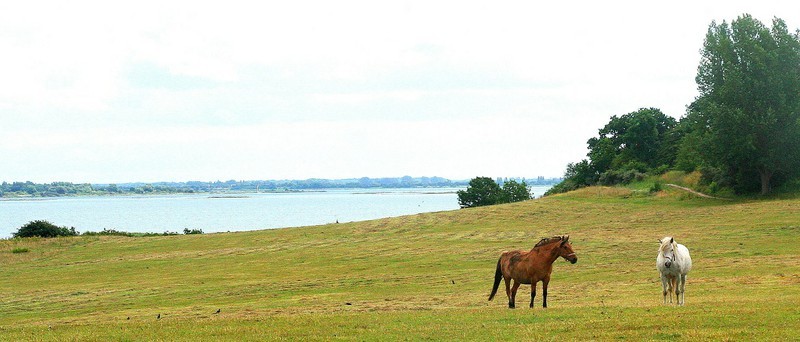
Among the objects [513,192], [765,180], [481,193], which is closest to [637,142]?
[513,192]

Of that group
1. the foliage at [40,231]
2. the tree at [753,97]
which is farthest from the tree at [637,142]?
the foliage at [40,231]

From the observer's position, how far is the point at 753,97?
2215 inches

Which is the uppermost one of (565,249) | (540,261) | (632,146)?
(632,146)

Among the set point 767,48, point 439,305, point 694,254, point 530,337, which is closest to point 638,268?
point 694,254

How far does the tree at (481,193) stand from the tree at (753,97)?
2007 inches

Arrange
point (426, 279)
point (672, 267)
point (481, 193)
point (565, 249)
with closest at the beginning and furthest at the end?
point (565, 249) → point (672, 267) → point (426, 279) → point (481, 193)

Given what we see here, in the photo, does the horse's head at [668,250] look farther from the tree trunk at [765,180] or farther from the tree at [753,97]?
the tree trunk at [765,180]

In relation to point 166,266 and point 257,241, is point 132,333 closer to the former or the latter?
point 166,266

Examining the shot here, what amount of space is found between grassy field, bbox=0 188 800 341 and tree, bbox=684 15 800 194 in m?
3.95

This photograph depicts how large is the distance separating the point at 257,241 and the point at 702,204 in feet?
106

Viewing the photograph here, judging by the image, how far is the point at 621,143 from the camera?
103 meters

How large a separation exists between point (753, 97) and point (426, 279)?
36.2 m

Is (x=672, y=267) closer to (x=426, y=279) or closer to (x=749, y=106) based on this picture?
(x=426, y=279)

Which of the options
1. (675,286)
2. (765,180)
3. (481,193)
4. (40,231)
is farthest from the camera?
(481,193)
